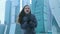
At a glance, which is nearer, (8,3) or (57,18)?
(57,18)

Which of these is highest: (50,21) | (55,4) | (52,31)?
(55,4)

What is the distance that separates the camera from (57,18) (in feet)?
8.53

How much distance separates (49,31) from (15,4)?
0.83m

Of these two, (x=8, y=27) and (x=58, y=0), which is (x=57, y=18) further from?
(x=8, y=27)

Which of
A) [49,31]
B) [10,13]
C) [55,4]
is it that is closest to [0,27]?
[10,13]

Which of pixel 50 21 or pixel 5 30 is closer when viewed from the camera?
pixel 50 21

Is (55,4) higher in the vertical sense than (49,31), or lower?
higher

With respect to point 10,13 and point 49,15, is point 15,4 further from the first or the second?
point 49,15

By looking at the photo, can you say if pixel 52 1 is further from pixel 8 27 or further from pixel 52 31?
pixel 8 27

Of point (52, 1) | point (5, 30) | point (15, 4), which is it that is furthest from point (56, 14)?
point (5, 30)

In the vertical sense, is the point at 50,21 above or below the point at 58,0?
below

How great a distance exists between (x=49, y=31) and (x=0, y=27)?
37.1 inches

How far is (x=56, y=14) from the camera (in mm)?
2609

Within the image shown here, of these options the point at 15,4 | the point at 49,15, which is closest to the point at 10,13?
the point at 15,4
